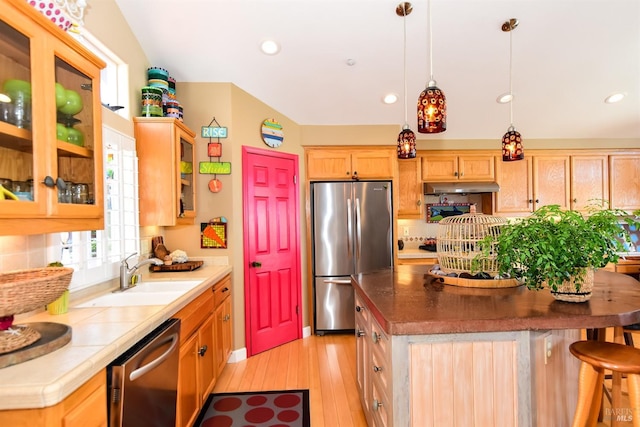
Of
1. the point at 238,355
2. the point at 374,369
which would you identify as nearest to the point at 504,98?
the point at 374,369

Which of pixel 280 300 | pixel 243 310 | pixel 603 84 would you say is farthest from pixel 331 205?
pixel 603 84

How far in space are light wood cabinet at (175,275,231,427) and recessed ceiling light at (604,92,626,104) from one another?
15.2ft

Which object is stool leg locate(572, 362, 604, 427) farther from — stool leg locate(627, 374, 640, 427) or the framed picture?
the framed picture

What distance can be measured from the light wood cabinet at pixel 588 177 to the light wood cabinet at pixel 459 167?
1122 mm

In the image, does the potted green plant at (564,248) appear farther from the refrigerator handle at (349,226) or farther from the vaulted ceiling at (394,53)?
the refrigerator handle at (349,226)

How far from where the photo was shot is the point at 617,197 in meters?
4.23

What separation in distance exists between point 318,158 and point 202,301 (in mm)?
2154

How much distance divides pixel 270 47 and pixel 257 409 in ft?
9.28

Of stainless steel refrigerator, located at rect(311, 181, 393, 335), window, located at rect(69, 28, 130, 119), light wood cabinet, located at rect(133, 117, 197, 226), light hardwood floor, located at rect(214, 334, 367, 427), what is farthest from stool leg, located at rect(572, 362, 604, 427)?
window, located at rect(69, 28, 130, 119)

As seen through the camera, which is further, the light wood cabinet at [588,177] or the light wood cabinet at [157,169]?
the light wood cabinet at [588,177]

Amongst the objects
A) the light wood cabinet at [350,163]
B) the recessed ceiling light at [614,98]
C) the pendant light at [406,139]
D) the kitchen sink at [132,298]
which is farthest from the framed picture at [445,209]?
the kitchen sink at [132,298]

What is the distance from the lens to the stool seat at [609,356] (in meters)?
1.27

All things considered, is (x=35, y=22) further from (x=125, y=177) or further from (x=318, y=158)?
(x=318, y=158)

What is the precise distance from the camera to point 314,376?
8.73ft
